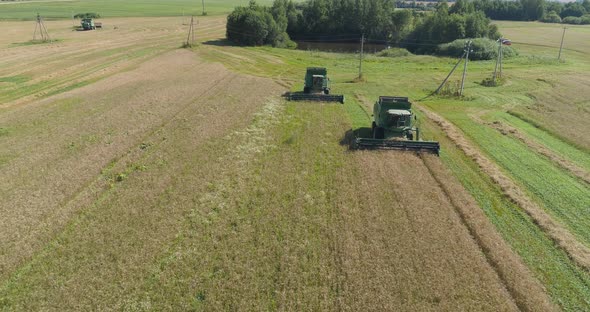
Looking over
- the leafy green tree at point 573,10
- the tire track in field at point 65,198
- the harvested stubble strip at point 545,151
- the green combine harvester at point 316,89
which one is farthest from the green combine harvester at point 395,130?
the leafy green tree at point 573,10

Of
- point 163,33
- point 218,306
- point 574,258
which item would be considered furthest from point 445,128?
point 163,33

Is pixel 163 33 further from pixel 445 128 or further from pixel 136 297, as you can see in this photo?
pixel 136 297

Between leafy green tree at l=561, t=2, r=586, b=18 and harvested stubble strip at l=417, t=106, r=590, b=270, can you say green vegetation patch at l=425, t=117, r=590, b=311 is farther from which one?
leafy green tree at l=561, t=2, r=586, b=18

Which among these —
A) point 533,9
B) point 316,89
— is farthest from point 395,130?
point 533,9

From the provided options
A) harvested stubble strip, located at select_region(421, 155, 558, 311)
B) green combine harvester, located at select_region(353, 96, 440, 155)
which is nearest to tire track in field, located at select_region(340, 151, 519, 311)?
harvested stubble strip, located at select_region(421, 155, 558, 311)

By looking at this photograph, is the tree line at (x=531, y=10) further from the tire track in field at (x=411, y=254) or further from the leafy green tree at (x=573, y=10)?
the tire track in field at (x=411, y=254)

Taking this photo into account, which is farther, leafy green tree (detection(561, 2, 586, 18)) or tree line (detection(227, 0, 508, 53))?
leafy green tree (detection(561, 2, 586, 18))
